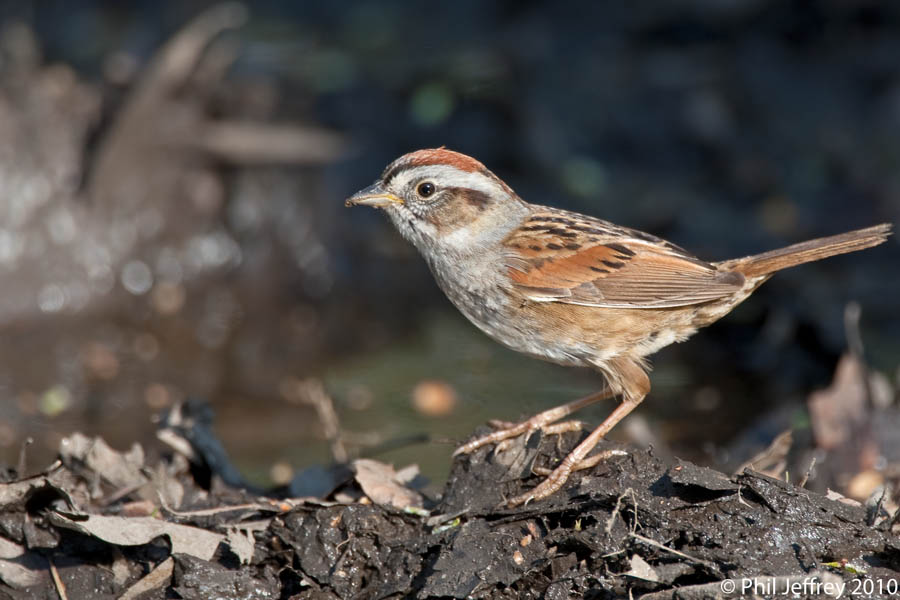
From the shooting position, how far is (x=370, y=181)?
10.2 metres

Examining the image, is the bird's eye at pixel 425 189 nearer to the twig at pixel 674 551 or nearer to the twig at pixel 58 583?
the twig at pixel 674 551

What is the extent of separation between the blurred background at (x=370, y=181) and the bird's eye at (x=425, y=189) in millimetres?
2468

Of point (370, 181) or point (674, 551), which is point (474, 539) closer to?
point (674, 551)

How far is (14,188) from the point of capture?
9.67 m

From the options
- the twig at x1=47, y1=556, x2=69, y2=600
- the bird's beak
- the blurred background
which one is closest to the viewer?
the twig at x1=47, y1=556, x2=69, y2=600

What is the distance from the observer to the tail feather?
5699mm

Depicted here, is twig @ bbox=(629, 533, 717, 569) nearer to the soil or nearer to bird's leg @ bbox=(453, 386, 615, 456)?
the soil

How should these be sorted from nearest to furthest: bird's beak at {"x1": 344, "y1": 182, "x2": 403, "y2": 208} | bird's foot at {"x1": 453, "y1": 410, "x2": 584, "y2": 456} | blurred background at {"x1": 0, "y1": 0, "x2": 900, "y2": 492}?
bird's foot at {"x1": 453, "y1": 410, "x2": 584, "y2": 456} < bird's beak at {"x1": 344, "y1": 182, "x2": 403, "y2": 208} < blurred background at {"x1": 0, "y1": 0, "x2": 900, "y2": 492}

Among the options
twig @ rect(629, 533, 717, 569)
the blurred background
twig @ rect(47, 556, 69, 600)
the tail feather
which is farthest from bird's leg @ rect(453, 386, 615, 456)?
the blurred background

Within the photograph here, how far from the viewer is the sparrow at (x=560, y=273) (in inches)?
221

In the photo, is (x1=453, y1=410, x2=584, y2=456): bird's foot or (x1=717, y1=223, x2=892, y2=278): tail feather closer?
(x1=453, y1=410, x2=584, y2=456): bird's foot

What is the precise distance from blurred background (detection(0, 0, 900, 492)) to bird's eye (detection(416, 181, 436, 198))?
2468 mm

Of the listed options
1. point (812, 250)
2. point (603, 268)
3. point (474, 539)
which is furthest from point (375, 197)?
point (812, 250)

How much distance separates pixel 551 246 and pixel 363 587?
1985 millimetres
